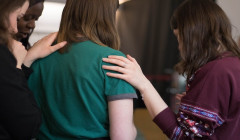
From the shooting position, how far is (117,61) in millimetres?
967

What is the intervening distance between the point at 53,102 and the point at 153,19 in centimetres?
327

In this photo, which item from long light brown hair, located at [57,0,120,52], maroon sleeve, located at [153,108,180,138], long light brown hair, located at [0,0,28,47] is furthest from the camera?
maroon sleeve, located at [153,108,180,138]

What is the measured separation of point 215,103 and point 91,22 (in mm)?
567

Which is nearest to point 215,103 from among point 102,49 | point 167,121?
point 167,121

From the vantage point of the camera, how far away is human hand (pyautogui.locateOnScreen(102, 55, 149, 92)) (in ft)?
3.12

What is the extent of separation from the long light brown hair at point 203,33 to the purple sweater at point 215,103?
55mm

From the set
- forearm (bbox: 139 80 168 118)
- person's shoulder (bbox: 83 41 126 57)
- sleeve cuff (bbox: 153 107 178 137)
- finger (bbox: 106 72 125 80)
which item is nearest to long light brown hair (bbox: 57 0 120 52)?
person's shoulder (bbox: 83 41 126 57)

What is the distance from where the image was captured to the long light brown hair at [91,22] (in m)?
1.00

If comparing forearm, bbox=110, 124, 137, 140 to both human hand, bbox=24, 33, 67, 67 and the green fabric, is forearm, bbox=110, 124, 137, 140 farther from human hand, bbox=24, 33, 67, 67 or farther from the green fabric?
human hand, bbox=24, 33, 67, 67

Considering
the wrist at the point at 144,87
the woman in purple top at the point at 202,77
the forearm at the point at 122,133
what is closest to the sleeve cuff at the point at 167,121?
the woman in purple top at the point at 202,77

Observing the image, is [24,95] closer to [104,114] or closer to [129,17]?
[104,114]

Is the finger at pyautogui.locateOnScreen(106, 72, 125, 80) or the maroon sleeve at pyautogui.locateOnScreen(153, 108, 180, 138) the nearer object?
the finger at pyautogui.locateOnScreen(106, 72, 125, 80)

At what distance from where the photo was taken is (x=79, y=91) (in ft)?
3.12

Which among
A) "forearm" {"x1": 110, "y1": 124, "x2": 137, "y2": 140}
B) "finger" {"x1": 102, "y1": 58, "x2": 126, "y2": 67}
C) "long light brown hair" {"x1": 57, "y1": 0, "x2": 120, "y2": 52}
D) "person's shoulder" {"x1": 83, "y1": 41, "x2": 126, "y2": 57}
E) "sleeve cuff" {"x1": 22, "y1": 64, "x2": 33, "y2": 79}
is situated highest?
"long light brown hair" {"x1": 57, "y1": 0, "x2": 120, "y2": 52}
